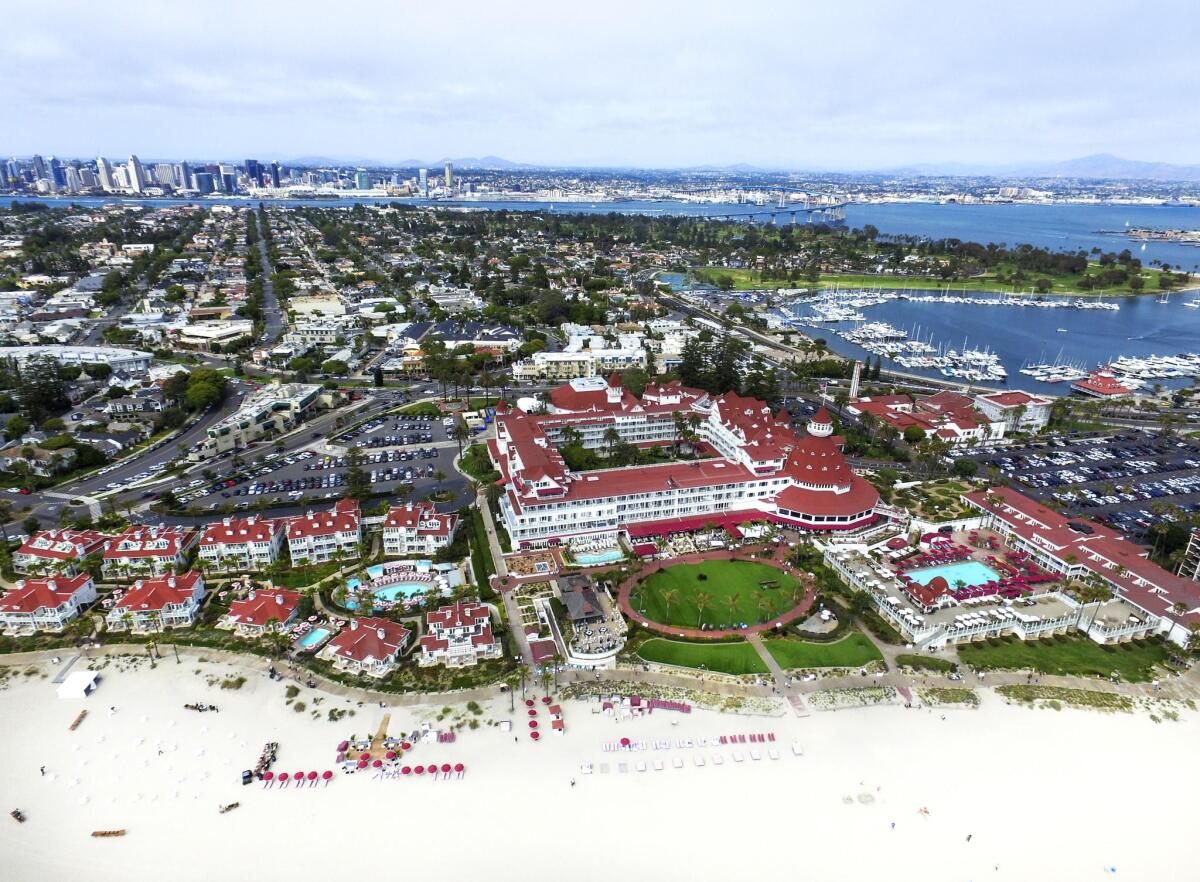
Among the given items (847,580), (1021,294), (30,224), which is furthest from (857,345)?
(30,224)

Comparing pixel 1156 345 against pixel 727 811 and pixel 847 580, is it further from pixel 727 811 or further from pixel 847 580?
pixel 727 811

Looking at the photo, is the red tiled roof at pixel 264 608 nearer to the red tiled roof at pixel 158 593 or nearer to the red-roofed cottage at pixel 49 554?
the red tiled roof at pixel 158 593

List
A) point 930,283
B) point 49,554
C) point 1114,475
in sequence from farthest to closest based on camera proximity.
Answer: point 930,283, point 1114,475, point 49,554

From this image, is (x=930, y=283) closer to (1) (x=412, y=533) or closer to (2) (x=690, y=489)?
(2) (x=690, y=489)

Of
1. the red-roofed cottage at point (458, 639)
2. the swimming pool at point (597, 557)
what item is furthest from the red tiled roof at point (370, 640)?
the swimming pool at point (597, 557)

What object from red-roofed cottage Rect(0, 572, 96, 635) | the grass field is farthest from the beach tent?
the grass field

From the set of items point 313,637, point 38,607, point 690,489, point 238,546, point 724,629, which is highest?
point 690,489

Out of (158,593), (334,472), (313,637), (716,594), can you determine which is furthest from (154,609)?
(716,594)
